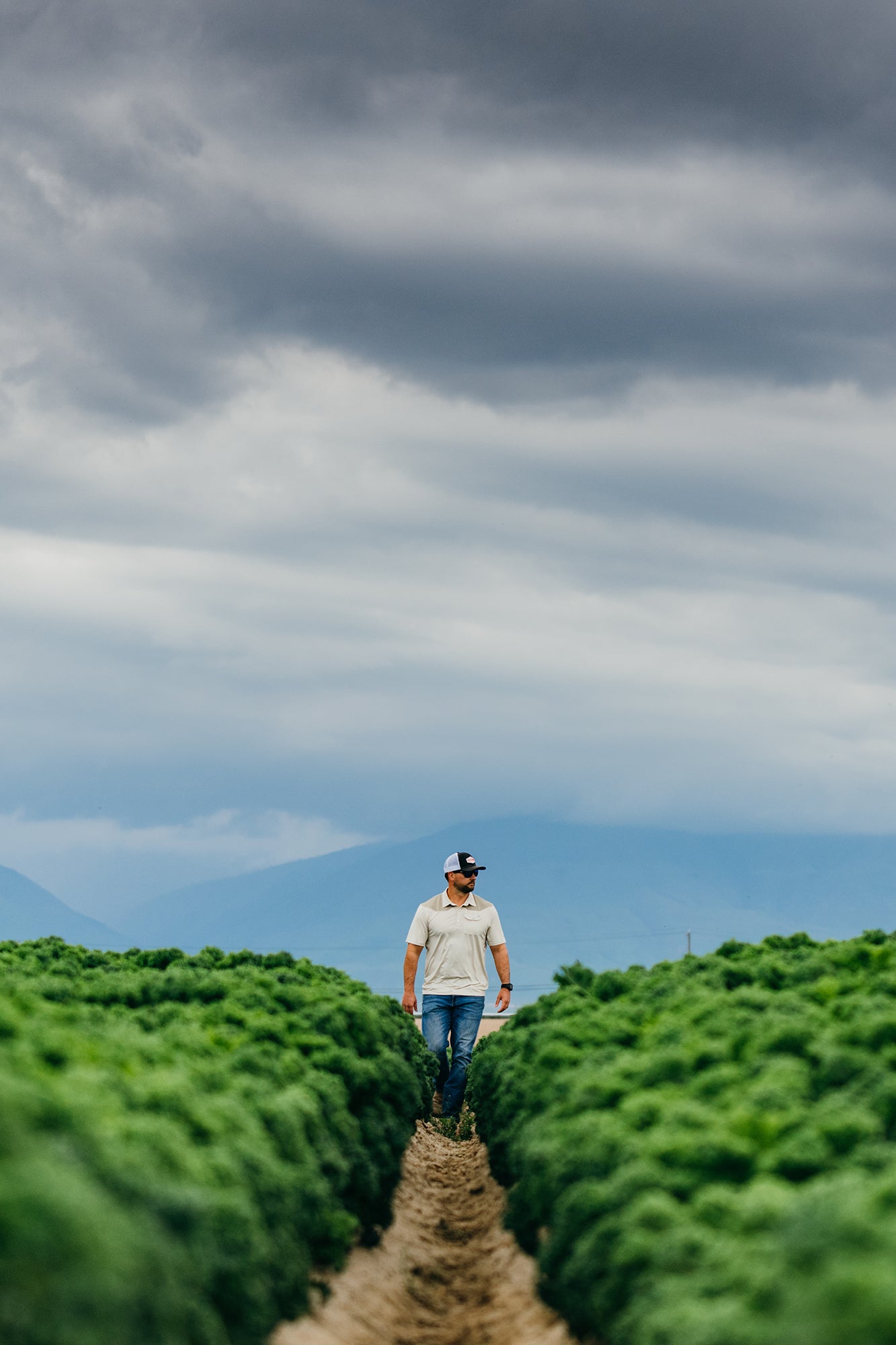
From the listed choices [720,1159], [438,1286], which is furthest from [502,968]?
[720,1159]

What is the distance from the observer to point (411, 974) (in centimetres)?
1798

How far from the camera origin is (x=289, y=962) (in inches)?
702

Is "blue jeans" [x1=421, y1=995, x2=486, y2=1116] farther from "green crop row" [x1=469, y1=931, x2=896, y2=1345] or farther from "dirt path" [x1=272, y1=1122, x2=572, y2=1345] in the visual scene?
"green crop row" [x1=469, y1=931, x2=896, y2=1345]

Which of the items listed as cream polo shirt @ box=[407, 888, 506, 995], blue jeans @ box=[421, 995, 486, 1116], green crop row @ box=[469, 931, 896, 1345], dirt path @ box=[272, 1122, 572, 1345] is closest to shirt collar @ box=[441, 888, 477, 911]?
cream polo shirt @ box=[407, 888, 506, 995]

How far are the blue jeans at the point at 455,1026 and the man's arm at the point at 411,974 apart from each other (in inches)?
10.9

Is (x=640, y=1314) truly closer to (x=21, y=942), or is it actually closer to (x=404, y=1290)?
(x=404, y=1290)

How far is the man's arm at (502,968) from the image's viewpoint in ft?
59.6

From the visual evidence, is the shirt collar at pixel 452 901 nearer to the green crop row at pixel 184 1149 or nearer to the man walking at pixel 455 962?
the man walking at pixel 455 962

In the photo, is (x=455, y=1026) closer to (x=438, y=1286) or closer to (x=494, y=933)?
(x=494, y=933)

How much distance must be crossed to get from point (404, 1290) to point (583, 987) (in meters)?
4.84

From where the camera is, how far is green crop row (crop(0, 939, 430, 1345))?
457 cm

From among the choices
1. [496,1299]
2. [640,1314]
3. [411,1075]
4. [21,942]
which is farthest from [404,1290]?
[21,942]

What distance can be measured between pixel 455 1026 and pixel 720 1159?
11.2 metres

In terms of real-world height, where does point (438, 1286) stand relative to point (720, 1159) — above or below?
below
